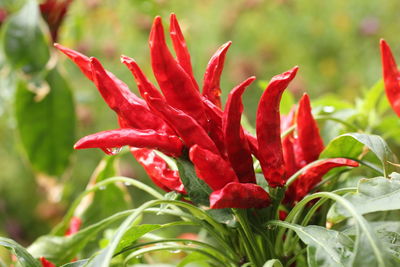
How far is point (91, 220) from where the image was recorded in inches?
31.4

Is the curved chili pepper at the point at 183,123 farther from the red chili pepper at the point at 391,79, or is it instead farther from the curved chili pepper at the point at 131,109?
the red chili pepper at the point at 391,79

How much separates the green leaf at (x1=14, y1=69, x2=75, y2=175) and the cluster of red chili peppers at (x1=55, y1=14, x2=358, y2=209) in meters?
0.59

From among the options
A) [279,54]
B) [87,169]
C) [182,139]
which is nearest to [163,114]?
[182,139]

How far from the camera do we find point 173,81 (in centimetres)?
46

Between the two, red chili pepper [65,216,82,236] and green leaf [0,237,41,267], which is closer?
green leaf [0,237,41,267]

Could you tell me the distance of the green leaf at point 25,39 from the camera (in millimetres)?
952

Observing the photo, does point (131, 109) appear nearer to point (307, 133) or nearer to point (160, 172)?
point (160, 172)

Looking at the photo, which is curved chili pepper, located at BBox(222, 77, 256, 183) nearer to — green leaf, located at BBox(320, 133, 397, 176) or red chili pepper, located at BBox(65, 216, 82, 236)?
green leaf, located at BBox(320, 133, 397, 176)

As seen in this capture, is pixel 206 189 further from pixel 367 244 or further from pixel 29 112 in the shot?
pixel 29 112

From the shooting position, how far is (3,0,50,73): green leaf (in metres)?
0.95

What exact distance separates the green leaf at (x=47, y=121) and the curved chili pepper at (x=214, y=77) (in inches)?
24.6

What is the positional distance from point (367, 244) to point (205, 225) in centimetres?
16

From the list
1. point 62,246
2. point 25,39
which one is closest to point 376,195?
point 62,246

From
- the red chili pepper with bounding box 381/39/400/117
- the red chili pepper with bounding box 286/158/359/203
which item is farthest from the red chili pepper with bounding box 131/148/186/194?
the red chili pepper with bounding box 381/39/400/117
